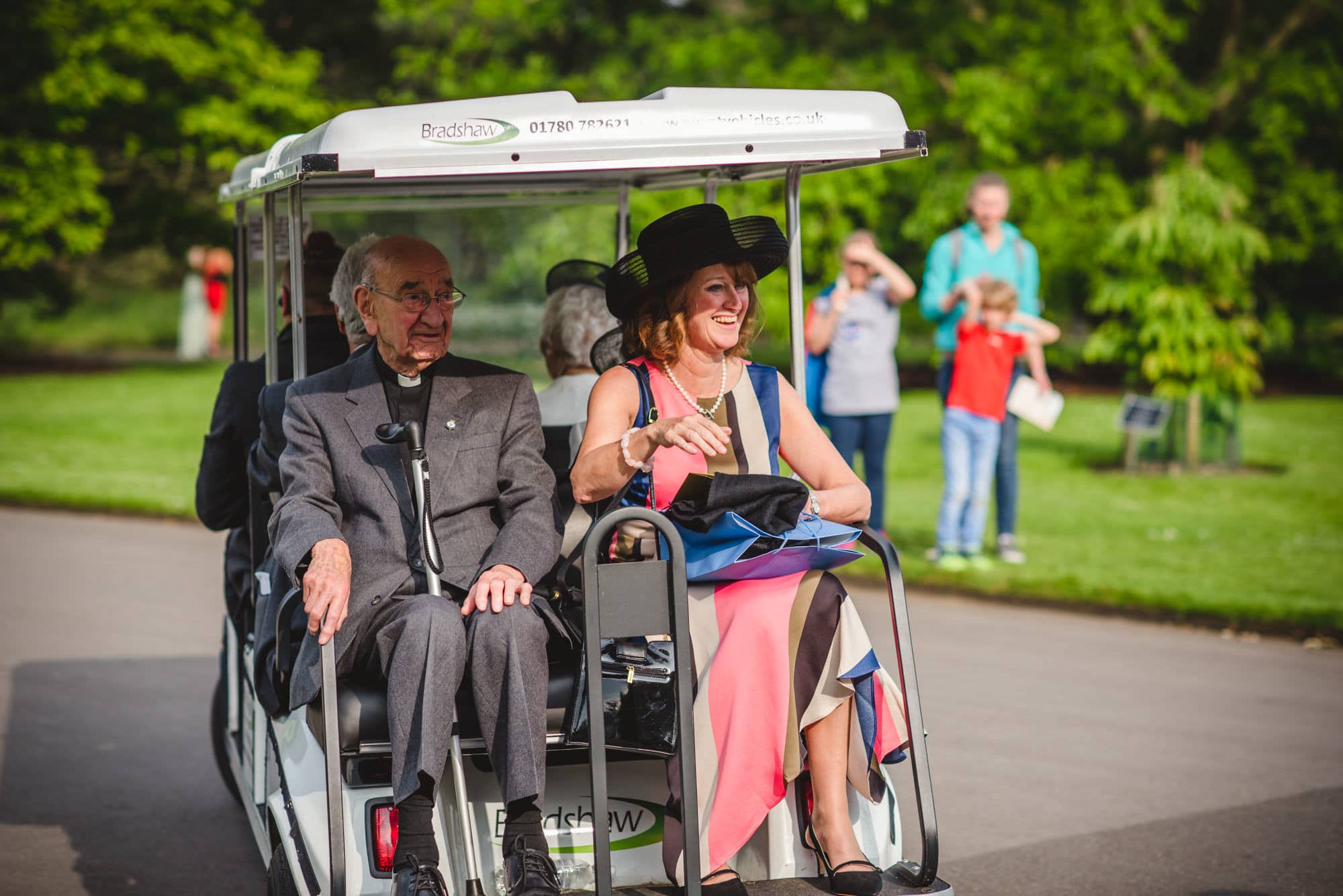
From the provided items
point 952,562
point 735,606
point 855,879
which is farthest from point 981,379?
point 855,879

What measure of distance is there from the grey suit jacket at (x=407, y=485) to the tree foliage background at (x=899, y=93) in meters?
11.4

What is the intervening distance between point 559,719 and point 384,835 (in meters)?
0.46

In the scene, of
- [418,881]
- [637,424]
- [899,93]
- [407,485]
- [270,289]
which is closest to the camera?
[418,881]

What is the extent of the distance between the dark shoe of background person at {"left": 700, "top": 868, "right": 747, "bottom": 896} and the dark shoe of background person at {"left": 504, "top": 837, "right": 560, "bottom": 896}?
1.09 feet

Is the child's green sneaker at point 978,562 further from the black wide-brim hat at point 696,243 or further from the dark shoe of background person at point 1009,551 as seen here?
the black wide-brim hat at point 696,243

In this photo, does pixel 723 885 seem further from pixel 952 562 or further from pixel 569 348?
pixel 952 562

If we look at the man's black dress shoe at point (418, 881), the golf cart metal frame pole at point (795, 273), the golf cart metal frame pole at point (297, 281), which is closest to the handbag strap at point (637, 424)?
the golf cart metal frame pole at point (795, 273)

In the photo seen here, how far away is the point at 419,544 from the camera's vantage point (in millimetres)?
3562

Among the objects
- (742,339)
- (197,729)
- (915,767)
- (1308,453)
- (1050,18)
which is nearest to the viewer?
(915,767)

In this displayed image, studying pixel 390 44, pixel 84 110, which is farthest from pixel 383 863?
pixel 390 44

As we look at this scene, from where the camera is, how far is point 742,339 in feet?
13.0

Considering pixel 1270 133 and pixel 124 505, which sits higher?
pixel 1270 133

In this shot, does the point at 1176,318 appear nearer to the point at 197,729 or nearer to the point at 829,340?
the point at 829,340

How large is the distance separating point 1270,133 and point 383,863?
16820mm
